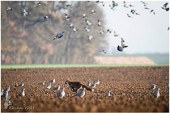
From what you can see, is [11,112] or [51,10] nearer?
[11,112]

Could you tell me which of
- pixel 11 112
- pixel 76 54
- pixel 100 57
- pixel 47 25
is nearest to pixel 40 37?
pixel 47 25

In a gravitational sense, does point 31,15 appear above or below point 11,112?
above

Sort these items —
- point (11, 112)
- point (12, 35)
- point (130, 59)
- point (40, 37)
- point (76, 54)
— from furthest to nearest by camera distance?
point (130, 59), point (76, 54), point (40, 37), point (12, 35), point (11, 112)

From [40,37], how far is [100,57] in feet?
103

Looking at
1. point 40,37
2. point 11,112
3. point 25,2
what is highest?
point 25,2

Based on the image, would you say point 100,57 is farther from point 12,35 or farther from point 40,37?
point 12,35

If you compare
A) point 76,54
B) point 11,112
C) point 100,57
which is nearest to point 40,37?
point 76,54

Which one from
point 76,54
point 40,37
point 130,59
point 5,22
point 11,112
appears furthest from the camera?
point 130,59

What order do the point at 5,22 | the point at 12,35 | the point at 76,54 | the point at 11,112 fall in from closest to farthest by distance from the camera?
the point at 11,112 < the point at 5,22 < the point at 12,35 < the point at 76,54

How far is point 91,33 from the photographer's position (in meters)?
84.8

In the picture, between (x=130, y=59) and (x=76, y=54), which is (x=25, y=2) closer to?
(x=76, y=54)

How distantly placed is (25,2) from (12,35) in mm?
6205

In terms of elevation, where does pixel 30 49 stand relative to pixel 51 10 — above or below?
below

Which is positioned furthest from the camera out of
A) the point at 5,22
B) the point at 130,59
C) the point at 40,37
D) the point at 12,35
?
the point at 130,59
